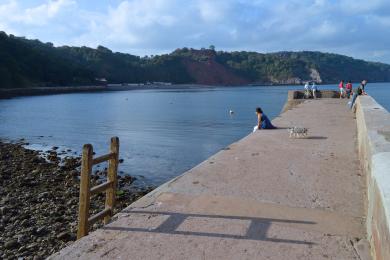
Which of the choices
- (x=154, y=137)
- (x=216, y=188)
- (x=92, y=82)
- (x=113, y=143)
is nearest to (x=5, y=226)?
(x=113, y=143)

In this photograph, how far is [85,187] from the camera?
565 cm

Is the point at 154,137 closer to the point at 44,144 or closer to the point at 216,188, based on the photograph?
the point at 44,144

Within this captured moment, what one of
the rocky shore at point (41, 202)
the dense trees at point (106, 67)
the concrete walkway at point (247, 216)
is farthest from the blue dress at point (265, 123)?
the dense trees at point (106, 67)

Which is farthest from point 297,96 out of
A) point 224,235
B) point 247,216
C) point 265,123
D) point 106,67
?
point 106,67

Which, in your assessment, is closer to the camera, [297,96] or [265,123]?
[265,123]

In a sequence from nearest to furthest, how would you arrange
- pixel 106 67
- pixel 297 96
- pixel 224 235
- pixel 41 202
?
pixel 224 235, pixel 41 202, pixel 297 96, pixel 106 67

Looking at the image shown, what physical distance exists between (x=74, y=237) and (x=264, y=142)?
17.9ft

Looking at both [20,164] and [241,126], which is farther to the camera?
[241,126]

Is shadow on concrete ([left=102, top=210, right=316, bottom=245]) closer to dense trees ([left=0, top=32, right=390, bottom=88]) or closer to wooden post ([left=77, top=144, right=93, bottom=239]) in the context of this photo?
wooden post ([left=77, top=144, right=93, bottom=239])

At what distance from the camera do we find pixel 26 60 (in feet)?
352

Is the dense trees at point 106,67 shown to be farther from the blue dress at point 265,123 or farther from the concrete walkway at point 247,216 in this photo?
the concrete walkway at point 247,216

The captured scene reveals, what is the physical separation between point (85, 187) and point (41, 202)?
21.4 ft

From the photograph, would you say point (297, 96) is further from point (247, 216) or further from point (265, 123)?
point (247, 216)

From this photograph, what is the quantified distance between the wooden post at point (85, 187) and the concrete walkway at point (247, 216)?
484 millimetres
